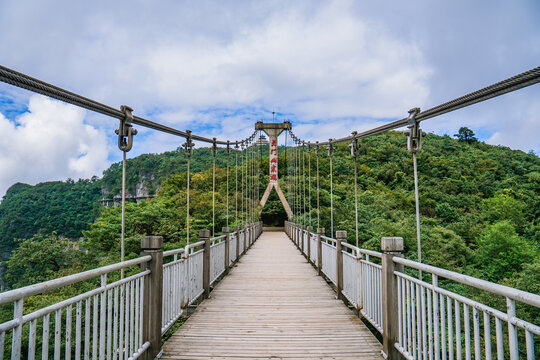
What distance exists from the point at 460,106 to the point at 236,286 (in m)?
4.37

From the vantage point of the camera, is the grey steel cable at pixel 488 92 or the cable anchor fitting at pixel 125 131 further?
the cable anchor fitting at pixel 125 131

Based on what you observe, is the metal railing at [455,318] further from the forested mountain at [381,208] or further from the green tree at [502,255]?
the green tree at [502,255]

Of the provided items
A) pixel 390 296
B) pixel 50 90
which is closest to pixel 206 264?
pixel 390 296

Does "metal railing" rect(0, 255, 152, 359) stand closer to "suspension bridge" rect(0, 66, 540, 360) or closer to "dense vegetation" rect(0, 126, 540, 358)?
"suspension bridge" rect(0, 66, 540, 360)

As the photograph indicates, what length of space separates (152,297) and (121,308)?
490 millimetres

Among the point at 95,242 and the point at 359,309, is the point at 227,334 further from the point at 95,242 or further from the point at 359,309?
the point at 95,242

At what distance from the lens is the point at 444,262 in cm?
1352

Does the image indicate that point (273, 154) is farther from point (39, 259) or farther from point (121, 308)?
point (121, 308)

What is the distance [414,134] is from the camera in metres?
3.48

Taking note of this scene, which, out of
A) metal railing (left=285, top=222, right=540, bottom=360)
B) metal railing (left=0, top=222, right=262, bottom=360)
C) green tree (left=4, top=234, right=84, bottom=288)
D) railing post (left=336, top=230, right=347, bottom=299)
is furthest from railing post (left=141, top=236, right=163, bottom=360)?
green tree (left=4, top=234, right=84, bottom=288)

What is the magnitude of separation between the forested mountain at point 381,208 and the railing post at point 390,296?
11.1 meters

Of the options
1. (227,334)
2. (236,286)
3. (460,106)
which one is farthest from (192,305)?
(460,106)

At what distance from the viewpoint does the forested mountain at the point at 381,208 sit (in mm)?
15477

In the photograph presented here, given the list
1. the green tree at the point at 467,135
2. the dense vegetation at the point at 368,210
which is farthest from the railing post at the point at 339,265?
the green tree at the point at 467,135
